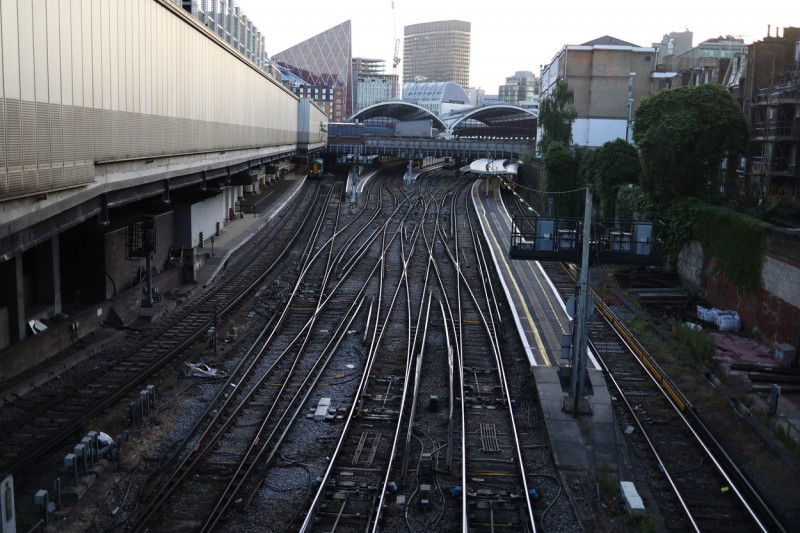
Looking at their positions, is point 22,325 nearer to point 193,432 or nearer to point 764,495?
point 193,432

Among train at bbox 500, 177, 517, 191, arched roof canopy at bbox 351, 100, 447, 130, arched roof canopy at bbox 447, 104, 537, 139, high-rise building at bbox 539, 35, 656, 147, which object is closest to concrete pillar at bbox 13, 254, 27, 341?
train at bbox 500, 177, 517, 191

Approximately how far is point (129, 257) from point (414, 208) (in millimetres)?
26559

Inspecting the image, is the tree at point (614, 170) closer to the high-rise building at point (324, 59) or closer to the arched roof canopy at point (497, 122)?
the arched roof canopy at point (497, 122)

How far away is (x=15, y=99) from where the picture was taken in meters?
9.99

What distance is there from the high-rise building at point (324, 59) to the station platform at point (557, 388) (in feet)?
463

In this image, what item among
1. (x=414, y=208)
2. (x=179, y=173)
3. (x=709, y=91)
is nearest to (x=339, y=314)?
(x=179, y=173)

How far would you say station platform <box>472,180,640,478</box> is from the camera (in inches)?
464

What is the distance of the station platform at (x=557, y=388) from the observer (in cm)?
1179

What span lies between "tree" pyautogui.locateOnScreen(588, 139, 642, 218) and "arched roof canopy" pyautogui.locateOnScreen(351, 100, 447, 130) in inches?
2981

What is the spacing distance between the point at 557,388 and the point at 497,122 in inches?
4601

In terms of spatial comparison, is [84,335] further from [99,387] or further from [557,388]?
[557,388]

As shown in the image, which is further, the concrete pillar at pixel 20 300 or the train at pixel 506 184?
the train at pixel 506 184

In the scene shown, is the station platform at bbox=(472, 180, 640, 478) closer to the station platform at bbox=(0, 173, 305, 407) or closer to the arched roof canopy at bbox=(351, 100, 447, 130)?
the station platform at bbox=(0, 173, 305, 407)

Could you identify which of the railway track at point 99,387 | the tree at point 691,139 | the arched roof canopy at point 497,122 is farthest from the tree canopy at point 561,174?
the arched roof canopy at point 497,122
